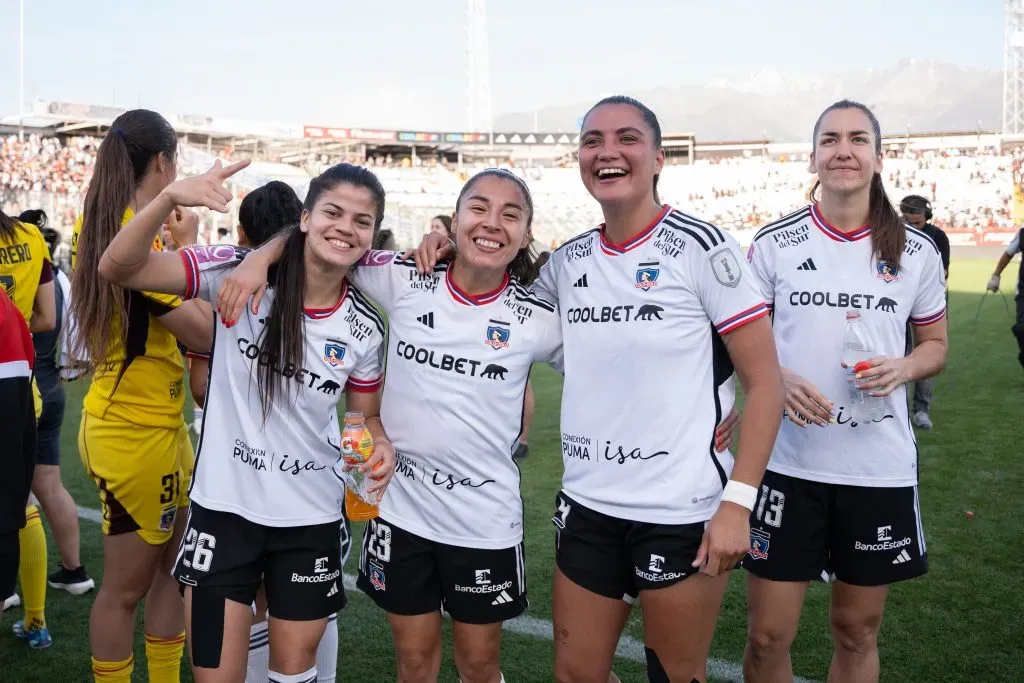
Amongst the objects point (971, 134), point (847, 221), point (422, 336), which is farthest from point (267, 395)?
point (971, 134)

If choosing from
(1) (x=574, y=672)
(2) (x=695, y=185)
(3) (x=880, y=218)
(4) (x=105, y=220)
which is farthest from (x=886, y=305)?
(2) (x=695, y=185)

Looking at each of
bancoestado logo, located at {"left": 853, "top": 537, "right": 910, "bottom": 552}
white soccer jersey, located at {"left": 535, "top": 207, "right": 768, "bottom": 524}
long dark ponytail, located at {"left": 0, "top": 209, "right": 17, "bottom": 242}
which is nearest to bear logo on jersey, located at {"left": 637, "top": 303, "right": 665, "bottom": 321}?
white soccer jersey, located at {"left": 535, "top": 207, "right": 768, "bottom": 524}

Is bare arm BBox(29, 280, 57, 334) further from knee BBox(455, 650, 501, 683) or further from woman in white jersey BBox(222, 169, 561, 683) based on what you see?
knee BBox(455, 650, 501, 683)

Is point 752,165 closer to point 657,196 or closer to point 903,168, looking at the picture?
point 903,168

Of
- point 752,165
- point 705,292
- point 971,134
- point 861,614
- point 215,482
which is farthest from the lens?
point 971,134

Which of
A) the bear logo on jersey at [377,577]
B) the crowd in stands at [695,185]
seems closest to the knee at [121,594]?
the bear logo on jersey at [377,577]

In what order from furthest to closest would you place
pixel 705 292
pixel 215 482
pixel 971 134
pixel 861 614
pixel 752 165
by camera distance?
pixel 971 134
pixel 752 165
pixel 861 614
pixel 215 482
pixel 705 292

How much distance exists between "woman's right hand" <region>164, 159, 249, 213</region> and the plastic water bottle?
2.15 meters

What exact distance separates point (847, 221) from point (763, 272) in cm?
36

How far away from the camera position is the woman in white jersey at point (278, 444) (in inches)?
110

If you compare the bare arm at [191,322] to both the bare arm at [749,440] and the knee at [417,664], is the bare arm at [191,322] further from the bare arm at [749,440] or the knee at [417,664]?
the bare arm at [749,440]

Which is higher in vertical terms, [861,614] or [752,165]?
[752,165]

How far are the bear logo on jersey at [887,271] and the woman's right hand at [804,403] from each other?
0.52 m

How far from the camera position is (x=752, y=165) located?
55.1 metres
